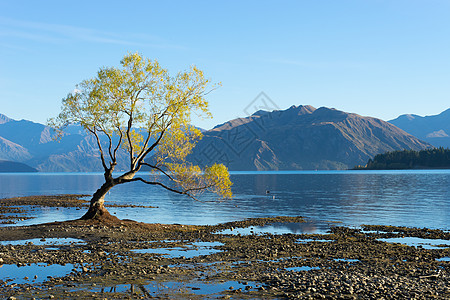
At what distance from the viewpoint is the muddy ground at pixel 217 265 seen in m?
20.8

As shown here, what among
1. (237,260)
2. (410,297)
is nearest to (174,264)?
(237,260)

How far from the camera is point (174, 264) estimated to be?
27562 mm

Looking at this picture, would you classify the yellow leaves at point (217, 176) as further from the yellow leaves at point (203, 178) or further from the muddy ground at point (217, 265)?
the muddy ground at point (217, 265)

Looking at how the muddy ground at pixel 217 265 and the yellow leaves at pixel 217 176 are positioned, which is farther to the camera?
the yellow leaves at pixel 217 176

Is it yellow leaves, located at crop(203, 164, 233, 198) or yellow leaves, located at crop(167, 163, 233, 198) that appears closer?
yellow leaves, located at crop(203, 164, 233, 198)

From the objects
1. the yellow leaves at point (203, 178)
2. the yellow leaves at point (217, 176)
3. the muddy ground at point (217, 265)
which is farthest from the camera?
the yellow leaves at point (203, 178)

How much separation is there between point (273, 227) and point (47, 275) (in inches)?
1381

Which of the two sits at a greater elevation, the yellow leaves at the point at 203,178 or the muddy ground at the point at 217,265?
the yellow leaves at the point at 203,178

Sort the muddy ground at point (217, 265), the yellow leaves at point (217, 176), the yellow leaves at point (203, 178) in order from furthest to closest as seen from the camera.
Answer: the yellow leaves at point (203, 178)
the yellow leaves at point (217, 176)
the muddy ground at point (217, 265)

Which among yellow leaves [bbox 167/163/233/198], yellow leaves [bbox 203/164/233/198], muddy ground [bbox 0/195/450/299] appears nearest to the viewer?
muddy ground [bbox 0/195/450/299]

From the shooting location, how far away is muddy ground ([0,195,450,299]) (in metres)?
20.8

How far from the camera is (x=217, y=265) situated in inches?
1082

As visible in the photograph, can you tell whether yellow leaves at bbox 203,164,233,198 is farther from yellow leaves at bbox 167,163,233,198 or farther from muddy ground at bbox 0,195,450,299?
muddy ground at bbox 0,195,450,299

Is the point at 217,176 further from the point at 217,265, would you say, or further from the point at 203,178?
the point at 217,265
